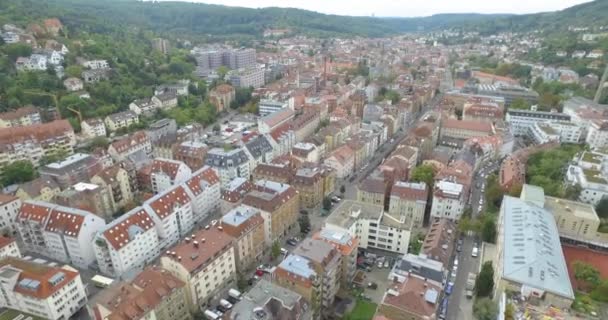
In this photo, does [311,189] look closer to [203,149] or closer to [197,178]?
[197,178]

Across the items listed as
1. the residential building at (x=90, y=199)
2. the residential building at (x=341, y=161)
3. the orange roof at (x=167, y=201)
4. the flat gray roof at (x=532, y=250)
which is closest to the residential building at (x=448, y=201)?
the flat gray roof at (x=532, y=250)

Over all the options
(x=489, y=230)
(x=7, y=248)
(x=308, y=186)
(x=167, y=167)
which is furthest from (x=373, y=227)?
(x=7, y=248)

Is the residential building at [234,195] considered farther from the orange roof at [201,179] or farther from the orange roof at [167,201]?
the orange roof at [167,201]

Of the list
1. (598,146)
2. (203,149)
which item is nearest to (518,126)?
(598,146)

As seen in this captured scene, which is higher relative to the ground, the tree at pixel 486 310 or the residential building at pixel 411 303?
the residential building at pixel 411 303

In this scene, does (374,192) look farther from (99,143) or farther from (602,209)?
(99,143)

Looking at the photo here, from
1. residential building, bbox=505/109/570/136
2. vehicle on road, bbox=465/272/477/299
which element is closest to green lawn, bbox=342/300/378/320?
vehicle on road, bbox=465/272/477/299

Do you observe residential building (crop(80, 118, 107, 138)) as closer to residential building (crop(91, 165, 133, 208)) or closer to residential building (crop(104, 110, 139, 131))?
residential building (crop(104, 110, 139, 131))

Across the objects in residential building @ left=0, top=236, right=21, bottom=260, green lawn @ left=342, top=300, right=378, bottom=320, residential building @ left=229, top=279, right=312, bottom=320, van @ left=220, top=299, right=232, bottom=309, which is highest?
residential building @ left=229, top=279, right=312, bottom=320
